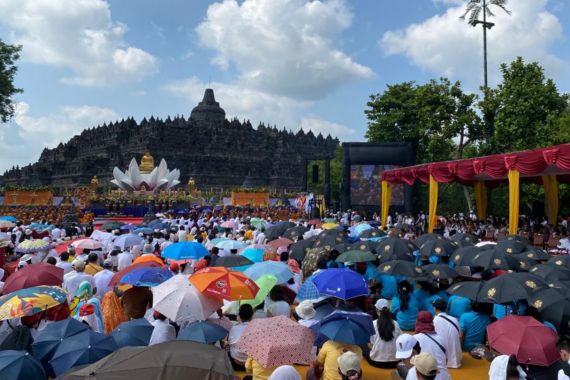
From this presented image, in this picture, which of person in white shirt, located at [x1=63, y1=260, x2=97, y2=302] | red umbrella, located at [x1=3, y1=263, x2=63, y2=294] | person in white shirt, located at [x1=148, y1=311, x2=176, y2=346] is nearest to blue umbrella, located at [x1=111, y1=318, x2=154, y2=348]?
person in white shirt, located at [x1=148, y1=311, x2=176, y2=346]

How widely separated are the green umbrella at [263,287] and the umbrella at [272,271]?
29 centimetres

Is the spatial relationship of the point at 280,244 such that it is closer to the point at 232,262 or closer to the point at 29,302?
the point at 232,262

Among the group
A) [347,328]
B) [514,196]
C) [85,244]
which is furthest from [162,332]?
[514,196]

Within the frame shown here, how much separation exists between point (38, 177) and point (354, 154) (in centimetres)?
5371

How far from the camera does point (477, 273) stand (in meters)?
8.70

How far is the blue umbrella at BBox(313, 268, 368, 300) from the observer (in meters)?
6.36

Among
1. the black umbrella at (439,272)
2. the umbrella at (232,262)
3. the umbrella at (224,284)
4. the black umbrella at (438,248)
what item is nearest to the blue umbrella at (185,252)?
the umbrella at (232,262)

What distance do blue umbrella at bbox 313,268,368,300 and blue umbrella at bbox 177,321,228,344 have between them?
1.72 m

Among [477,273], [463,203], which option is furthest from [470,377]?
[463,203]

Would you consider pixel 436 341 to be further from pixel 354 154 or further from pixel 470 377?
pixel 354 154

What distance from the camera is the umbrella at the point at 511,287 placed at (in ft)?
19.7

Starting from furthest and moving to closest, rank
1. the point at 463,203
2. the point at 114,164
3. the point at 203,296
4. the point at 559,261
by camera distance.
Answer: the point at 114,164, the point at 463,203, the point at 559,261, the point at 203,296

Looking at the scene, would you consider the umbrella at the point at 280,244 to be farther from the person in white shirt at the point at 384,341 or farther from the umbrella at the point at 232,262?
the person in white shirt at the point at 384,341

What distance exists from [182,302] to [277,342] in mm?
1511
